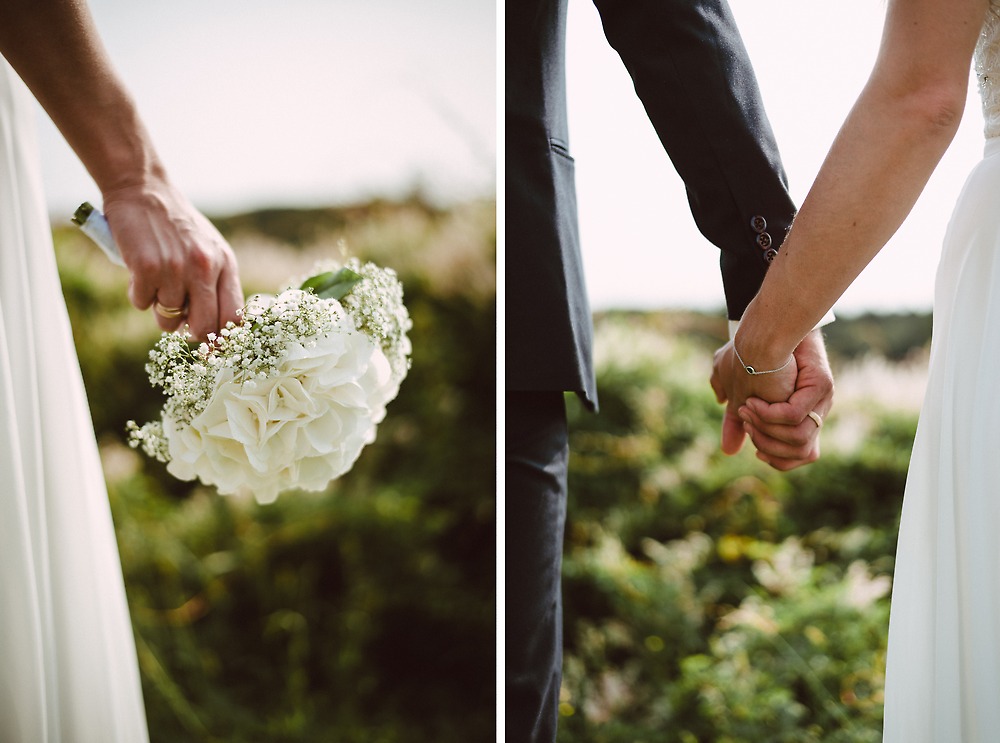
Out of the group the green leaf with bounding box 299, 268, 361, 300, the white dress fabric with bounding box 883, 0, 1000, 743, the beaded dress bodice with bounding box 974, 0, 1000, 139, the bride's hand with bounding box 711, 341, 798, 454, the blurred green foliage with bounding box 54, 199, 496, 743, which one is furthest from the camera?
the blurred green foliage with bounding box 54, 199, 496, 743

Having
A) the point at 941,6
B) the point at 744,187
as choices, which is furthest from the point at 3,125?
the point at 941,6

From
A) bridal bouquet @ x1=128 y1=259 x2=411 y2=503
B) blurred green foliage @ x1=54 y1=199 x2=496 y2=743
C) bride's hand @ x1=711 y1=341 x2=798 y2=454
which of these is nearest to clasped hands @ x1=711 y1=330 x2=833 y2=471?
bride's hand @ x1=711 y1=341 x2=798 y2=454

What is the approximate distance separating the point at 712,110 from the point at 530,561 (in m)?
0.74

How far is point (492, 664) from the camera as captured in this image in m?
2.01

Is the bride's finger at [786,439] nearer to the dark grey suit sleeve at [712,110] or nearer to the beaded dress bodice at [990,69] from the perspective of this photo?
the dark grey suit sleeve at [712,110]

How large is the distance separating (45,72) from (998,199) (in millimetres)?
1231

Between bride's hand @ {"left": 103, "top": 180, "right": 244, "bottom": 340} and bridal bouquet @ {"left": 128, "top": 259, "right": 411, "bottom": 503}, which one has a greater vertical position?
bride's hand @ {"left": 103, "top": 180, "right": 244, "bottom": 340}

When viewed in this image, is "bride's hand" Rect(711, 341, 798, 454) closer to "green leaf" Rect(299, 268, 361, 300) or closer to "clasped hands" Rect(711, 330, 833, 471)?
"clasped hands" Rect(711, 330, 833, 471)

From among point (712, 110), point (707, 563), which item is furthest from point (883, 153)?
point (707, 563)

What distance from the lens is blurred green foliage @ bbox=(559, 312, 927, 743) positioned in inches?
75.9

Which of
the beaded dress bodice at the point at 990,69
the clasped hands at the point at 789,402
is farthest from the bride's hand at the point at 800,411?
the beaded dress bodice at the point at 990,69

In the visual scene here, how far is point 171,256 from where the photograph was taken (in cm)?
117

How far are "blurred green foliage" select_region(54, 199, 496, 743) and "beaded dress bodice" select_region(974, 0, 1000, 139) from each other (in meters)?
1.12

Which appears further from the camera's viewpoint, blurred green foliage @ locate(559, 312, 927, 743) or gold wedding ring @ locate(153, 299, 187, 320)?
blurred green foliage @ locate(559, 312, 927, 743)
